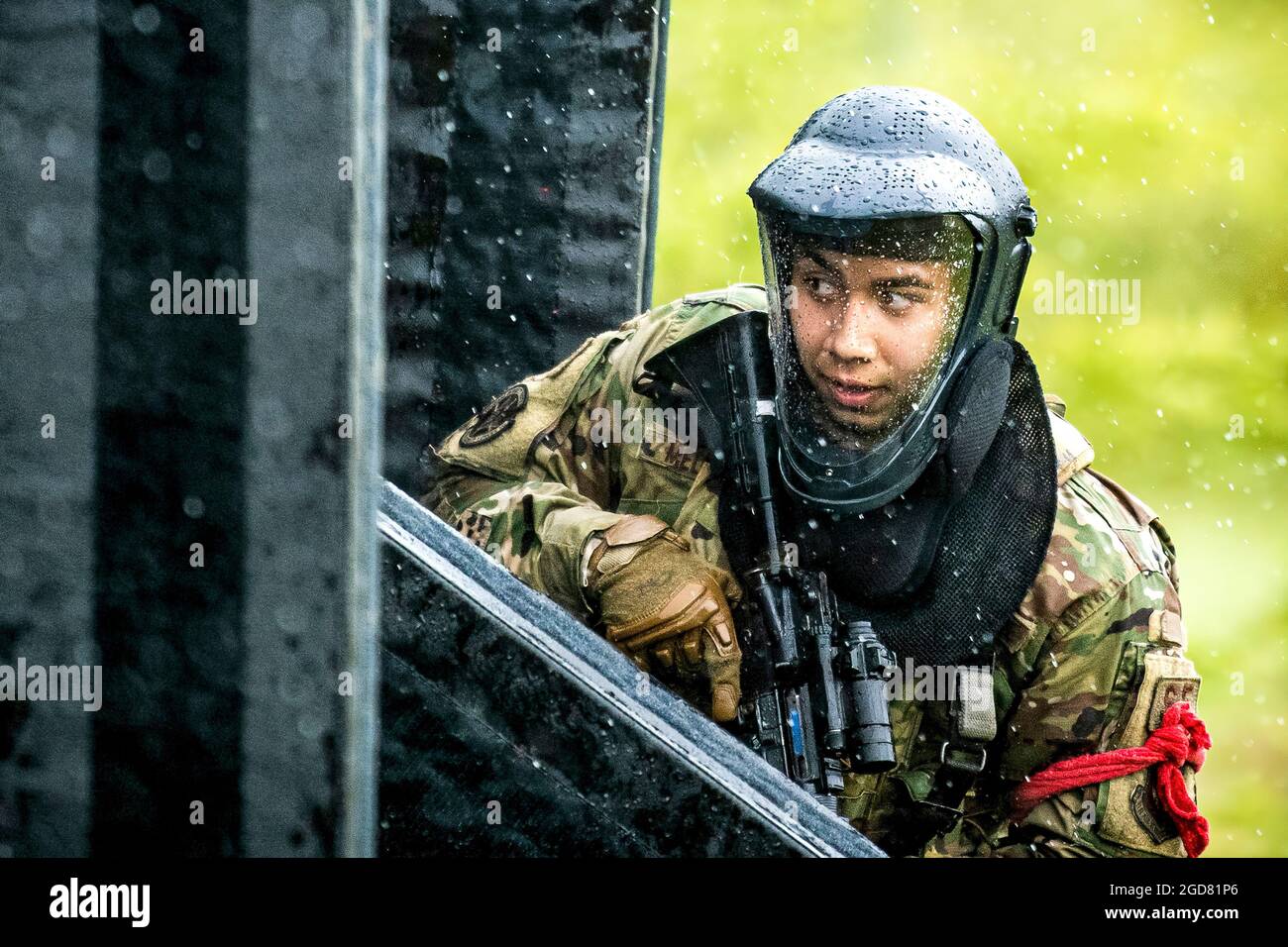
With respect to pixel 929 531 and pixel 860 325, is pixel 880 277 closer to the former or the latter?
pixel 860 325

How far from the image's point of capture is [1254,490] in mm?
6836

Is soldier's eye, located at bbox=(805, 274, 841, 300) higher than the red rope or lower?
higher

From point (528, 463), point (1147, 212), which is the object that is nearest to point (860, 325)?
point (528, 463)

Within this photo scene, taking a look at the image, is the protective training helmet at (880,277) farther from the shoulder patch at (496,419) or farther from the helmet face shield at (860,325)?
the shoulder patch at (496,419)

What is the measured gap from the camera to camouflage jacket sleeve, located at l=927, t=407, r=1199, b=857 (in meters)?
2.42

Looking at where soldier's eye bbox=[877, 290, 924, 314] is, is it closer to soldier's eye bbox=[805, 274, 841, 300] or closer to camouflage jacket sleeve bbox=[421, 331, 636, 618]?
soldier's eye bbox=[805, 274, 841, 300]

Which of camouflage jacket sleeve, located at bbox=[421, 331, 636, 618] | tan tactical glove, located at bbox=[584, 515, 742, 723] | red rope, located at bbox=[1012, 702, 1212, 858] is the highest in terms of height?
camouflage jacket sleeve, located at bbox=[421, 331, 636, 618]

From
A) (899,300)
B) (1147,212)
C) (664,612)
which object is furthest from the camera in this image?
(1147,212)

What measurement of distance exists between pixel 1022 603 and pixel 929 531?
0.20 metres

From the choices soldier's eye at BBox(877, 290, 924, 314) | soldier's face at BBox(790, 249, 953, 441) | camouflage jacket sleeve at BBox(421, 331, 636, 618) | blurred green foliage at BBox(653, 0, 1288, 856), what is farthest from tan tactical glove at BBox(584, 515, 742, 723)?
blurred green foliage at BBox(653, 0, 1288, 856)

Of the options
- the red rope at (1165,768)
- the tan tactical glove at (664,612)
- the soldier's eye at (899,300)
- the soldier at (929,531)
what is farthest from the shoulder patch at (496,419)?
the red rope at (1165,768)

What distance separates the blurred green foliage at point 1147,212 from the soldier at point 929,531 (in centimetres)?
298

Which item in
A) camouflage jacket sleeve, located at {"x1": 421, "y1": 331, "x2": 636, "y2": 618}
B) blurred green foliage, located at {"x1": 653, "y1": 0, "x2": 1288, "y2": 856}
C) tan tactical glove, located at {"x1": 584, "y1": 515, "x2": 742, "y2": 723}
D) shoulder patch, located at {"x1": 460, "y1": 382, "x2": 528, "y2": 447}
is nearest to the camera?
tan tactical glove, located at {"x1": 584, "y1": 515, "x2": 742, "y2": 723}

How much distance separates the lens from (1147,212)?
6.51 m
